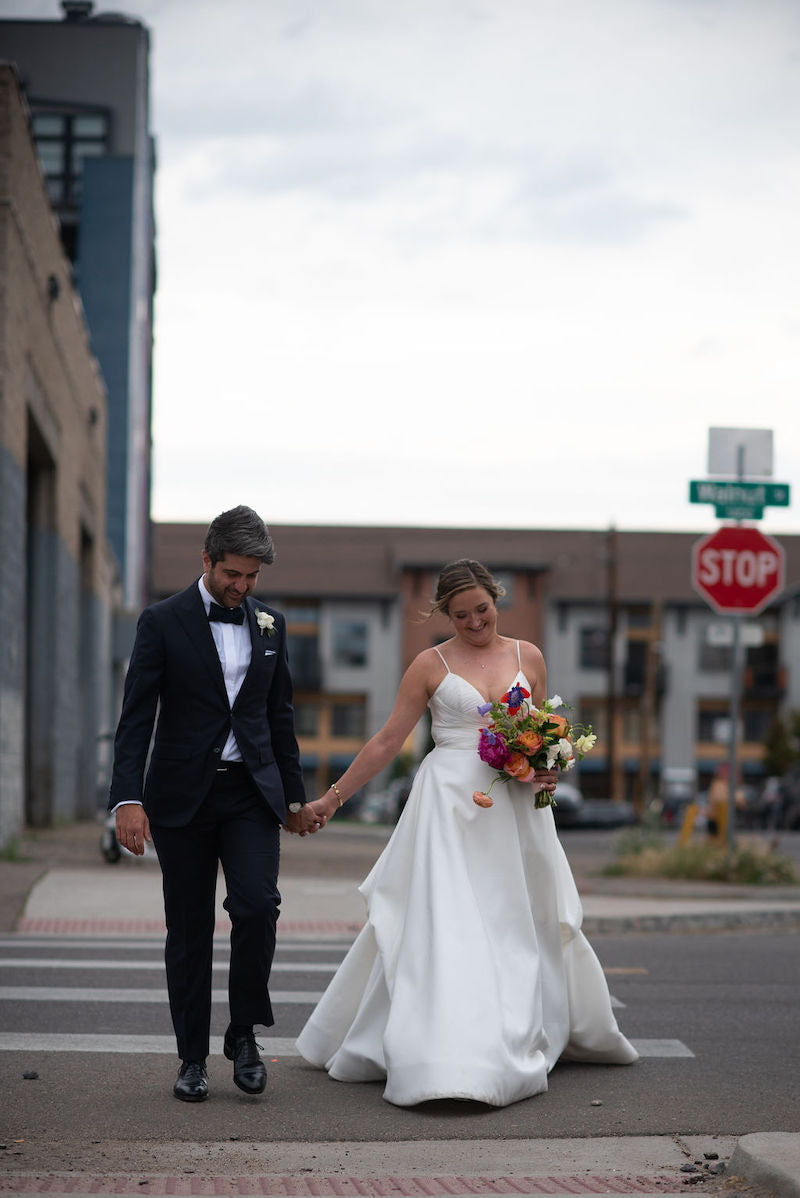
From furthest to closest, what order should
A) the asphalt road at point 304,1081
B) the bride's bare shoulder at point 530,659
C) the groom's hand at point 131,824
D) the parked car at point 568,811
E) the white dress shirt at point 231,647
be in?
the parked car at point 568,811 → the bride's bare shoulder at point 530,659 → the white dress shirt at point 231,647 → the groom's hand at point 131,824 → the asphalt road at point 304,1081

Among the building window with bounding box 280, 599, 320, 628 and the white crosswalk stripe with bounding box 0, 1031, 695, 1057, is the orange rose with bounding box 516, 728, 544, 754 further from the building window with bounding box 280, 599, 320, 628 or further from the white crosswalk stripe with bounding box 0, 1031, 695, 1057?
the building window with bounding box 280, 599, 320, 628

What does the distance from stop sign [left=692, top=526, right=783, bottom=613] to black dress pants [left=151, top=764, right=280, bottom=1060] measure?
32.7ft

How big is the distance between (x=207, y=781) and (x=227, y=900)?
0.48 metres

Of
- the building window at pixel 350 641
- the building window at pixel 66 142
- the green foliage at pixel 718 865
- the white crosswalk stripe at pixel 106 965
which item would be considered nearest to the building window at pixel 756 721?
the building window at pixel 350 641

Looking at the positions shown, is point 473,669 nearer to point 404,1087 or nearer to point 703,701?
point 404,1087

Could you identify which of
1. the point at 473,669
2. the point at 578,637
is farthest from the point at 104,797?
the point at 578,637

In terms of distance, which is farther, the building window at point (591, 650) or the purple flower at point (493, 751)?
the building window at point (591, 650)

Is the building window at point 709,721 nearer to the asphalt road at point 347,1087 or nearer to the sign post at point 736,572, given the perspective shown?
the sign post at point 736,572

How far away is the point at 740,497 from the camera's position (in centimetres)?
1477

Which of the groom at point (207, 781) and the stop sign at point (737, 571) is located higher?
the stop sign at point (737, 571)

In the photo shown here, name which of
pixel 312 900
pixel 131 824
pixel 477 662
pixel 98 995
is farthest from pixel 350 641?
pixel 131 824

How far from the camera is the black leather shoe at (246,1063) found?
5.66 metres

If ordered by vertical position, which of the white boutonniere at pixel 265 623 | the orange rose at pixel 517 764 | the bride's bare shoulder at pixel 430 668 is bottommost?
the orange rose at pixel 517 764

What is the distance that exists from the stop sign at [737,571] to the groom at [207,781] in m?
9.91
